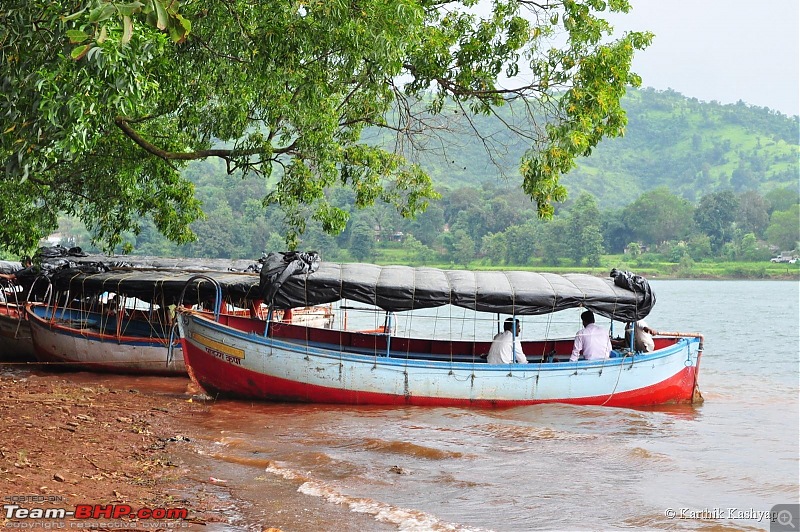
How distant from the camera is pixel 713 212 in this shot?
7188 cm

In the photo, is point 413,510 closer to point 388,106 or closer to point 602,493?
point 602,493

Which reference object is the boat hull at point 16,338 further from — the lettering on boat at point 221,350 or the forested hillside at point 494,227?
the forested hillside at point 494,227

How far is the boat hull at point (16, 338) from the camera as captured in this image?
17.2 m

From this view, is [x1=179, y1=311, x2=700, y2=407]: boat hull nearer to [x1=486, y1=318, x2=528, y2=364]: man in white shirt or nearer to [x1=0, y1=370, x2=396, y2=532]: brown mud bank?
[x1=486, y1=318, x2=528, y2=364]: man in white shirt

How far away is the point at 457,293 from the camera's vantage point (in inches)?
502

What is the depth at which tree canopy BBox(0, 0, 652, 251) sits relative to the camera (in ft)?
18.3

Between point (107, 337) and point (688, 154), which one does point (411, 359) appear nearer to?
point (107, 337)

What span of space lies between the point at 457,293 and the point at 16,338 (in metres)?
10.3

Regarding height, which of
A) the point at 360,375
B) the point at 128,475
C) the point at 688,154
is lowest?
the point at 128,475

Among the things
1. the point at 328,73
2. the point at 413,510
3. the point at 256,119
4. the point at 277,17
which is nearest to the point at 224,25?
the point at 277,17

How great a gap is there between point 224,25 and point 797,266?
72150 mm

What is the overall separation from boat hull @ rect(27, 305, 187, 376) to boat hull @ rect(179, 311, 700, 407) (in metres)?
2.84

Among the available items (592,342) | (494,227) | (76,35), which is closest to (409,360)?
(592,342)

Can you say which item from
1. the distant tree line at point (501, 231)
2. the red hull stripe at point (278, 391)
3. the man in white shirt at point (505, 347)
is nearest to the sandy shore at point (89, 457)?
the red hull stripe at point (278, 391)
